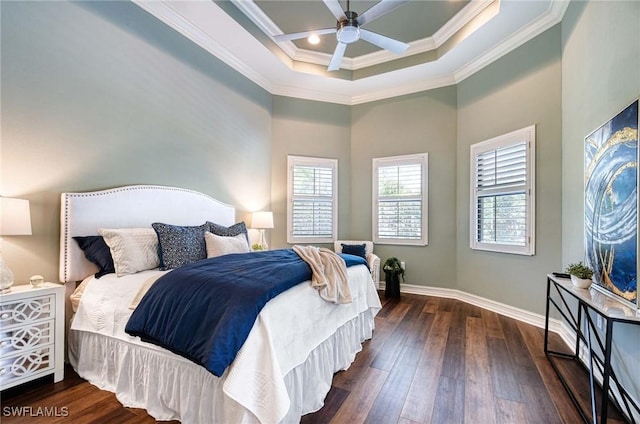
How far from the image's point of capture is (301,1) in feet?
10.9

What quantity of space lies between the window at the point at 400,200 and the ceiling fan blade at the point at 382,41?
1.80m

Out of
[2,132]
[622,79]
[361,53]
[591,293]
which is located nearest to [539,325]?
[591,293]

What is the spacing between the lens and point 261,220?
4.16 m

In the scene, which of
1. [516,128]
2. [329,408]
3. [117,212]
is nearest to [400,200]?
[516,128]

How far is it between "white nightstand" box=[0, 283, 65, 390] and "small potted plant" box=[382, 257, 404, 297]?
147 inches

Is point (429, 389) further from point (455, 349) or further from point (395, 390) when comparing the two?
point (455, 349)

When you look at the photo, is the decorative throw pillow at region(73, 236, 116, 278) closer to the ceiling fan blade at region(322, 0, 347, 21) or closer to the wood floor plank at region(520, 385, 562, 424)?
the ceiling fan blade at region(322, 0, 347, 21)

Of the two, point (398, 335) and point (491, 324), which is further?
point (491, 324)

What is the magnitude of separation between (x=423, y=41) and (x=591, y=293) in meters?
3.60

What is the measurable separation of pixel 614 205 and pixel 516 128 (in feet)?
6.28

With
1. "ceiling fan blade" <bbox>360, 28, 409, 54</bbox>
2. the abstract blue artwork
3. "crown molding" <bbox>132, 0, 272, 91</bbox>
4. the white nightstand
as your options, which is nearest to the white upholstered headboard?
the white nightstand

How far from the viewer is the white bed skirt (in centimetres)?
151

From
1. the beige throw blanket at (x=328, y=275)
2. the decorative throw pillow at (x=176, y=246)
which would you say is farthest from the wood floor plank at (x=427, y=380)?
the decorative throw pillow at (x=176, y=246)

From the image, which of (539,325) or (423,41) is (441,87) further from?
(539,325)
